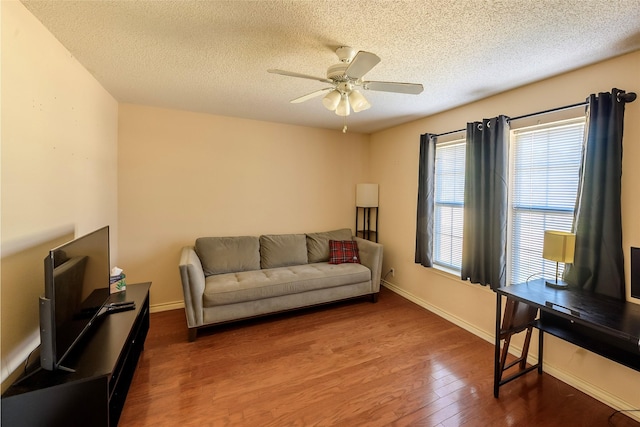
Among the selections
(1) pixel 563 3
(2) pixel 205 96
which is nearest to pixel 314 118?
(2) pixel 205 96

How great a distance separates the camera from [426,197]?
3316 millimetres

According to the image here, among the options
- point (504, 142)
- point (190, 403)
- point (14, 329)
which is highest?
point (504, 142)

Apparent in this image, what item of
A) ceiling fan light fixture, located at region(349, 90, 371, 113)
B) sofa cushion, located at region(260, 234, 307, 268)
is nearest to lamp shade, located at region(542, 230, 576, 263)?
ceiling fan light fixture, located at region(349, 90, 371, 113)

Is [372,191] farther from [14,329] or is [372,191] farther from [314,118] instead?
[14,329]

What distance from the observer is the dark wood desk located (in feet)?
4.94

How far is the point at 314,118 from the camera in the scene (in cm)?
354

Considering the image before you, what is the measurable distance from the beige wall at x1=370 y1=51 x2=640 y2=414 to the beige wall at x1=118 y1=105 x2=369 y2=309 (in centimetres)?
79

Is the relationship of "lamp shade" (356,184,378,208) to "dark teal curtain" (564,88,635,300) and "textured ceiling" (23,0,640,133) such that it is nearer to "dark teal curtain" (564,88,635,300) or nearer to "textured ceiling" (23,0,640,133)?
"textured ceiling" (23,0,640,133)

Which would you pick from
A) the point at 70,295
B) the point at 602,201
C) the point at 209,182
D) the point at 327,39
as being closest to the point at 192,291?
the point at 70,295

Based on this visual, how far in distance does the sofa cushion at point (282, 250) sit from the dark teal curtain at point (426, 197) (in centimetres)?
153

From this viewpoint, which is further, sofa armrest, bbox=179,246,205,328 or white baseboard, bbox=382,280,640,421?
sofa armrest, bbox=179,246,205,328

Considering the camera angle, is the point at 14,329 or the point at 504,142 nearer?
the point at 14,329

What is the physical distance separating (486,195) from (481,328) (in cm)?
136

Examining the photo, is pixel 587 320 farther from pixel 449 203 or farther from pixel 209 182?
pixel 209 182
